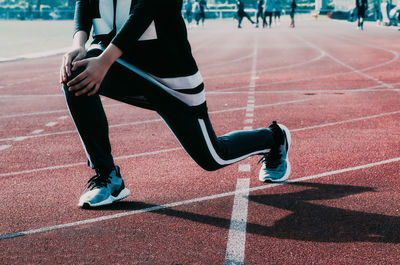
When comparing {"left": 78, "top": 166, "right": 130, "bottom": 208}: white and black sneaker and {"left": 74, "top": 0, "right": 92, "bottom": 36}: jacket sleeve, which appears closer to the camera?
{"left": 74, "top": 0, "right": 92, "bottom": 36}: jacket sleeve

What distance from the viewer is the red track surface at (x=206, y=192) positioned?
310cm

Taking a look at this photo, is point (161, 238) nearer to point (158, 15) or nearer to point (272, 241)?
point (272, 241)

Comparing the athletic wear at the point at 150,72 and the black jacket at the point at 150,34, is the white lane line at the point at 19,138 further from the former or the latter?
the black jacket at the point at 150,34

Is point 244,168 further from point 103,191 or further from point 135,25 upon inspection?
point 135,25

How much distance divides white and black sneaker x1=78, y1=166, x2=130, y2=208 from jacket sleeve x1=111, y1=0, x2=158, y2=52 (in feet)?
3.37

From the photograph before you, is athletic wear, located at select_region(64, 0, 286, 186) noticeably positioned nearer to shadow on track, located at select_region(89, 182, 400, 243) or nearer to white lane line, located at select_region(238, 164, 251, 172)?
shadow on track, located at select_region(89, 182, 400, 243)

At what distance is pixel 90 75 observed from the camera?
3.17 metres

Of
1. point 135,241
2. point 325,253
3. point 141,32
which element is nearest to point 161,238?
point 135,241

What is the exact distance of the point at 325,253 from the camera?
9.86 feet

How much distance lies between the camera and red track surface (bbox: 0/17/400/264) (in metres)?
3.10

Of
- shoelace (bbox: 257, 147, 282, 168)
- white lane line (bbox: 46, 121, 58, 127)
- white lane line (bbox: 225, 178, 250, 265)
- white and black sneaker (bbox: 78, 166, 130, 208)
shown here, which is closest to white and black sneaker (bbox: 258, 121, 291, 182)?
shoelace (bbox: 257, 147, 282, 168)

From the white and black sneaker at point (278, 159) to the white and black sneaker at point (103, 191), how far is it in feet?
3.67

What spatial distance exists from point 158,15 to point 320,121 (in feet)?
13.6

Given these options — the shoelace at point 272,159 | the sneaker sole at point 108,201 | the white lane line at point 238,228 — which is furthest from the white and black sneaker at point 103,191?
the shoelace at point 272,159
